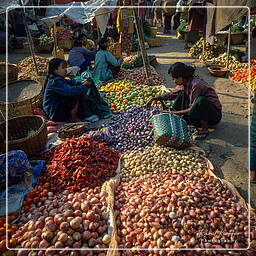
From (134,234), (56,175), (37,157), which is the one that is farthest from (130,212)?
(37,157)

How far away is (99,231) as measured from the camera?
202cm

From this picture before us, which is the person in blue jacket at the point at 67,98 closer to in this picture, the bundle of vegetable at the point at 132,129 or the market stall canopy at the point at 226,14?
the bundle of vegetable at the point at 132,129

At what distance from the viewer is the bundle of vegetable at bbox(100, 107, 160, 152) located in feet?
11.0

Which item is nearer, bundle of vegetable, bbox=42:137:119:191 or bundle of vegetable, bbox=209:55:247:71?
bundle of vegetable, bbox=42:137:119:191

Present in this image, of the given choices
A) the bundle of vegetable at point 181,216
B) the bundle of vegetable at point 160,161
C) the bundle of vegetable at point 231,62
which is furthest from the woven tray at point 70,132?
the bundle of vegetable at point 231,62

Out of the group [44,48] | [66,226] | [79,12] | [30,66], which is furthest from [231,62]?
[44,48]

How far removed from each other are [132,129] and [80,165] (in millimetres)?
1122

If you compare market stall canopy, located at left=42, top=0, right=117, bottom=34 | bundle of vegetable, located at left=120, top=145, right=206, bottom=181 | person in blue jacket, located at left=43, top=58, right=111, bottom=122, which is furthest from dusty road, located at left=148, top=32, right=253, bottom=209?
market stall canopy, located at left=42, top=0, right=117, bottom=34

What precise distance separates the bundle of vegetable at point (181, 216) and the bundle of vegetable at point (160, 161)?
256 millimetres

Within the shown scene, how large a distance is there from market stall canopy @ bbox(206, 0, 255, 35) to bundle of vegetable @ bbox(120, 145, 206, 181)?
1.81 meters

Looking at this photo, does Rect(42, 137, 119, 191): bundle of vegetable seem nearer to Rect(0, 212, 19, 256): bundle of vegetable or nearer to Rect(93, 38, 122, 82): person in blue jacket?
Rect(0, 212, 19, 256): bundle of vegetable

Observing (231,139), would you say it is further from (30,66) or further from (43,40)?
(43,40)

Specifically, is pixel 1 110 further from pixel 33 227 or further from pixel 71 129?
pixel 33 227

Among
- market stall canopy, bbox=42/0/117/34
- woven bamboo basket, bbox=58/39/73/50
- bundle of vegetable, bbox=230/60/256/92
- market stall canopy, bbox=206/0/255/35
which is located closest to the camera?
market stall canopy, bbox=206/0/255/35
